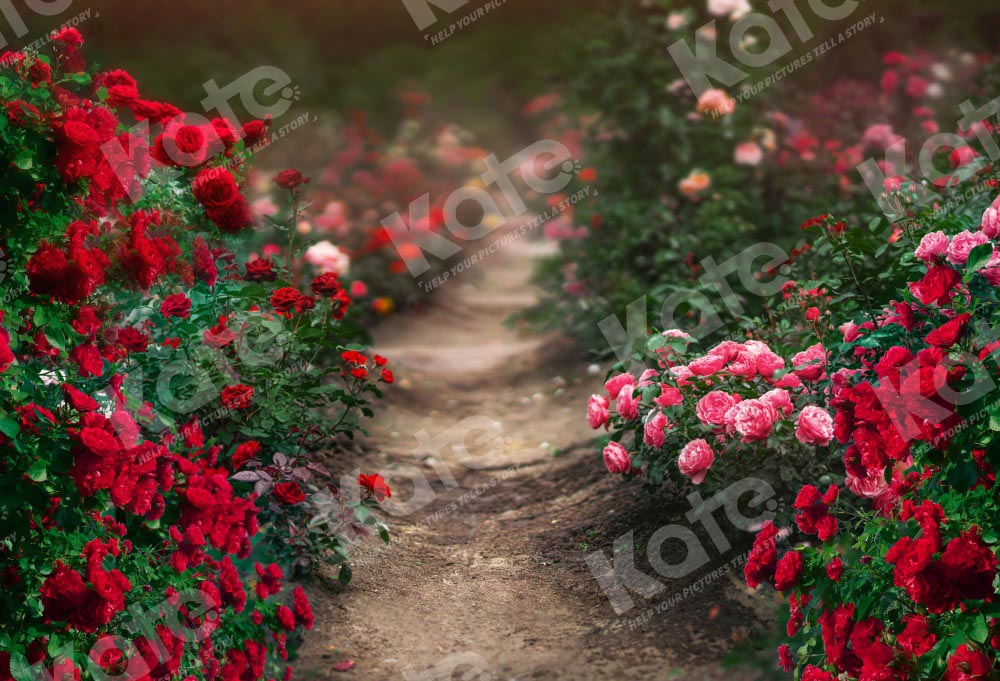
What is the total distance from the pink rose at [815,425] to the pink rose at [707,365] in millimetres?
321

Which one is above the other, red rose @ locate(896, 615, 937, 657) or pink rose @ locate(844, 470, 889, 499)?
pink rose @ locate(844, 470, 889, 499)

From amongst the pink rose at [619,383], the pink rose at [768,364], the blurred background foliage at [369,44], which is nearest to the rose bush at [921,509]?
the pink rose at [768,364]

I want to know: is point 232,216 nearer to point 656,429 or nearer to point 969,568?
point 656,429

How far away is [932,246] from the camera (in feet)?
6.88

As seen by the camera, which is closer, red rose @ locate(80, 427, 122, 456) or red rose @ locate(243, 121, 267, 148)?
red rose @ locate(80, 427, 122, 456)

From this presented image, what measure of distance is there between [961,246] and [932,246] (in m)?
0.07

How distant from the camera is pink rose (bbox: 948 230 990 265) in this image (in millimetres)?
2029

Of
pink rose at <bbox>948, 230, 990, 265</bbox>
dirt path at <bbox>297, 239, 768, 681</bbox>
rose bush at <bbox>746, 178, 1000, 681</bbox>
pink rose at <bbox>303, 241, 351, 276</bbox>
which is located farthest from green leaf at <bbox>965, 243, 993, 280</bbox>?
pink rose at <bbox>303, 241, 351, 276</bbox>

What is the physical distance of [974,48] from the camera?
8.47m

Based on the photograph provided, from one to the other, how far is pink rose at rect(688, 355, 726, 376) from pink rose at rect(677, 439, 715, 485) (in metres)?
0.22

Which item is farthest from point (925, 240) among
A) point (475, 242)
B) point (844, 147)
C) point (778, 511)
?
point (475, 242)

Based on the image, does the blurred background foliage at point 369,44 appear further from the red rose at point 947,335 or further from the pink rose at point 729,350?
the red rose at point 947,335

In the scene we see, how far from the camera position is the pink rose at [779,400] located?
270 cm

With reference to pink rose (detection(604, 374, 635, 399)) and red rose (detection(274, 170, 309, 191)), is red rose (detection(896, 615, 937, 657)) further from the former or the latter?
red rose (detection(274, 170, 309, 191))
